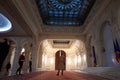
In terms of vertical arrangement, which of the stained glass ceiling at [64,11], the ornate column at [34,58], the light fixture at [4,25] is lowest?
the ornate column at [34,58]

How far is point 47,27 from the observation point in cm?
1405

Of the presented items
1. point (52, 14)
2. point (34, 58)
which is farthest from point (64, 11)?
point (34, 58)

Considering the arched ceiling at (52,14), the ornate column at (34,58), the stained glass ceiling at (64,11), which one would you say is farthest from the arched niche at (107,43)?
the ornate column at (34,58)

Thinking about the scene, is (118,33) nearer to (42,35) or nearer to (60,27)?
(60,27)

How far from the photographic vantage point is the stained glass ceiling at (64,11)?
1066 centimetres

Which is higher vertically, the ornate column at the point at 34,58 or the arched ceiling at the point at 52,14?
the arched ceiling at the point at 52,14

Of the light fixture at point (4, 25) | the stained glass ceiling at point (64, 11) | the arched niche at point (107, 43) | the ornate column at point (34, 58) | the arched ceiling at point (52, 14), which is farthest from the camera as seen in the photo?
the ornate column at point (34, 58)

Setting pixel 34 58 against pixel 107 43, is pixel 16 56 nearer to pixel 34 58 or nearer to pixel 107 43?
pixel 34 58

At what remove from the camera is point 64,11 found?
39.6 feet

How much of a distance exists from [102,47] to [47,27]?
690cm

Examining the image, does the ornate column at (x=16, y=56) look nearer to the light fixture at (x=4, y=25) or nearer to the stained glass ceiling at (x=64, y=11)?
the light fixture at (x=4, y=25)

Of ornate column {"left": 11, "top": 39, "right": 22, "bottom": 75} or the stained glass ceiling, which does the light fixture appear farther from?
the stained glass ceiling

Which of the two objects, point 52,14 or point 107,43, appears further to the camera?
point 52,14

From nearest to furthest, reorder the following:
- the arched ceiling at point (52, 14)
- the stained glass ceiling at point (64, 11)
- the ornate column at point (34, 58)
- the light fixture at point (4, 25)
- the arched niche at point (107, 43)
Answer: the arched ceiling at point (52, 14)
the arched niche at point (107, 43)
the stained glass ceiling at point (64, 11)
the light fixture at point (4, 25)
the ornate column at point (34, 58)
